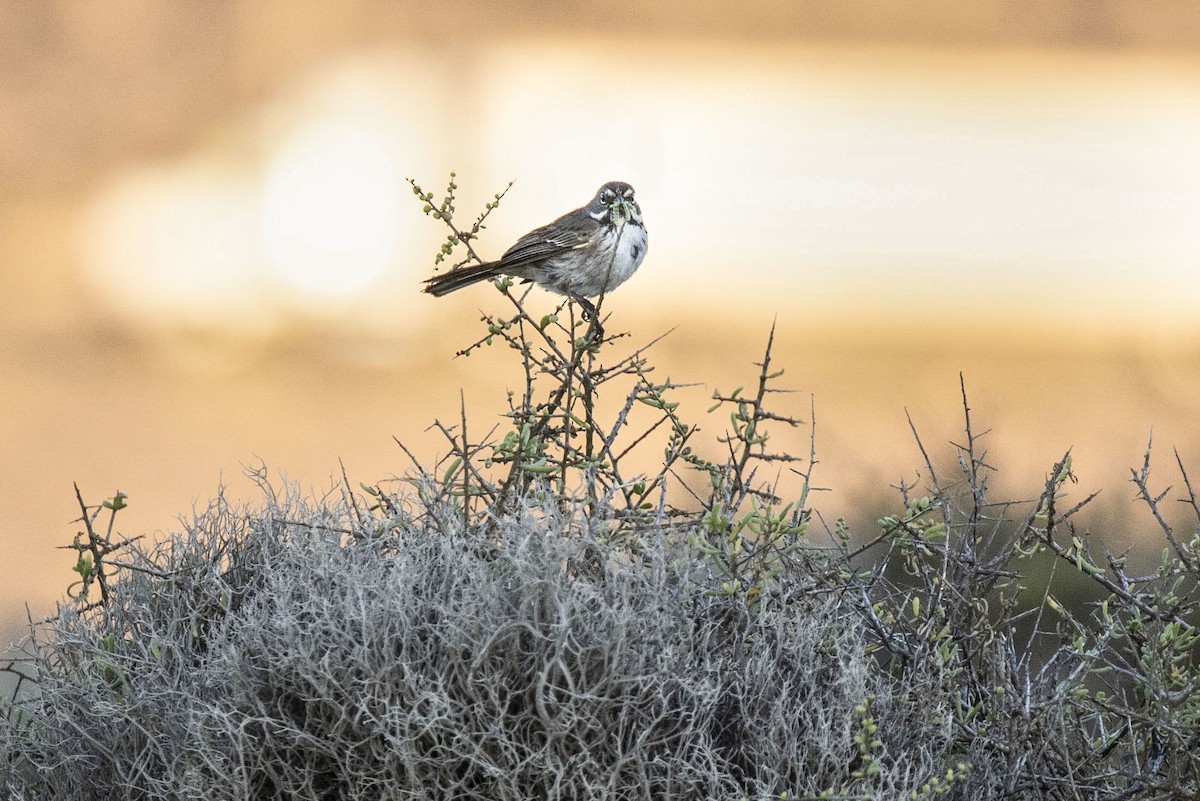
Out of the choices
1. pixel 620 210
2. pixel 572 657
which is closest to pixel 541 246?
pixel 620 210

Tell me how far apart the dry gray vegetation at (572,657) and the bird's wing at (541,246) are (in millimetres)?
2271

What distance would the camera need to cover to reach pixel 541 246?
6645 millimetres

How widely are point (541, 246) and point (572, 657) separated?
3718 mm

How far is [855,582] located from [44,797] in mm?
2459

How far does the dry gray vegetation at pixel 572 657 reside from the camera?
10.5ft

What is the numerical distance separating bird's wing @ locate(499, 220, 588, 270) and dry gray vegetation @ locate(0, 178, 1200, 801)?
2.27 meters

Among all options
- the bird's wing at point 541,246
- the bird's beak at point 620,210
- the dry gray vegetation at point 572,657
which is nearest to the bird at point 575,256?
the bird's wing at point 541,246

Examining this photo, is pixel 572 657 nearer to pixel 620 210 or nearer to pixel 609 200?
pixel 620 210

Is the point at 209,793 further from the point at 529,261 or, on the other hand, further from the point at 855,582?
the point at 529,261

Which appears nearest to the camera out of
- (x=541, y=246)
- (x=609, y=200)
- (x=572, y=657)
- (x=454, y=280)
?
(x=572, y=657)

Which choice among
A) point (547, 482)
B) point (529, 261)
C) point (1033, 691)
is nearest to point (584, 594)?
point (547, 482)

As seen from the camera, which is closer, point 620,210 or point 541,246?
point 620,210

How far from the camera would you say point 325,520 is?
386 centimetres

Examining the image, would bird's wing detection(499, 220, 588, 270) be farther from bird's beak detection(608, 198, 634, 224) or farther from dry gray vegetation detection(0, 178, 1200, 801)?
dry gray vegetation detection(0, 178, 1200, 801)
